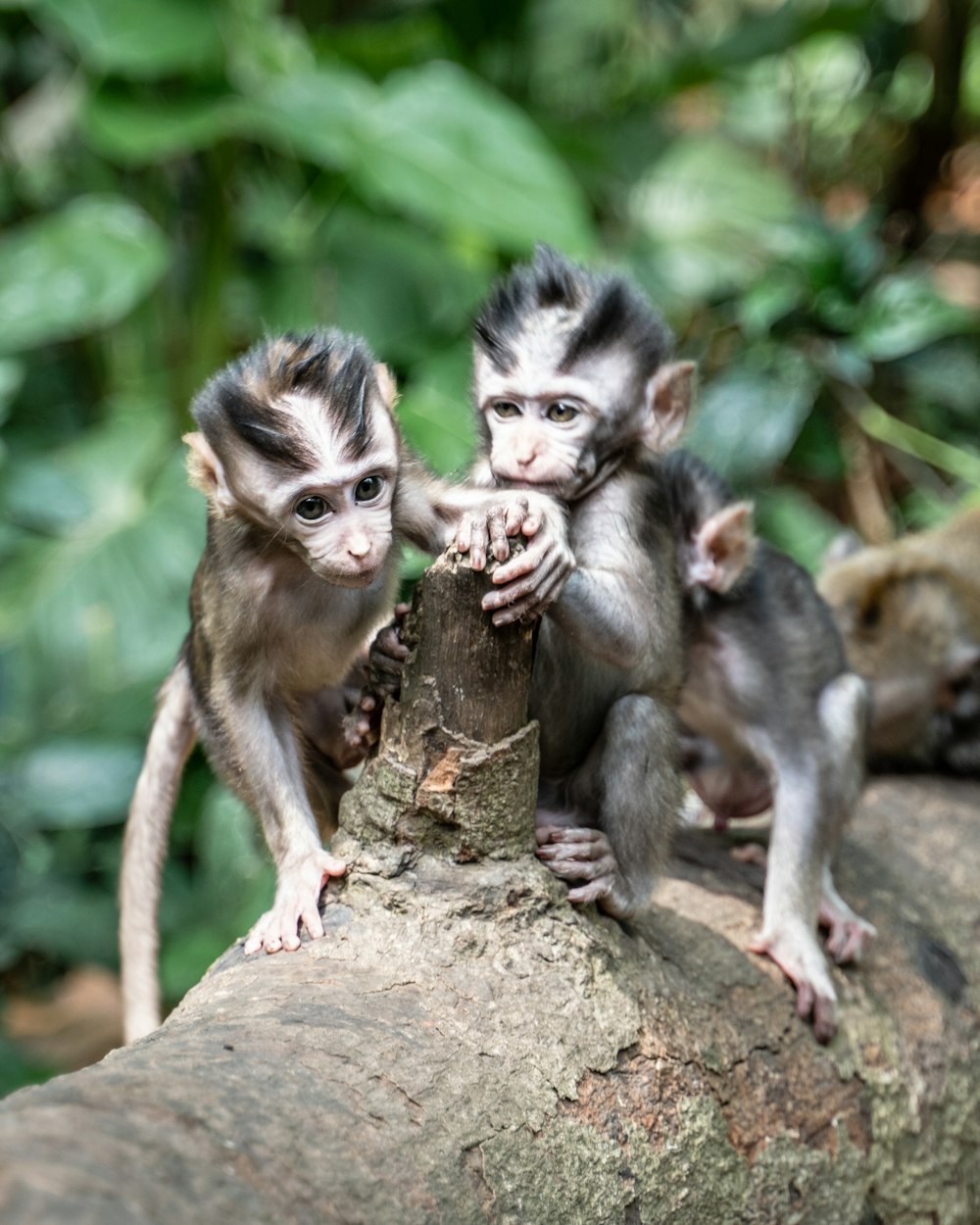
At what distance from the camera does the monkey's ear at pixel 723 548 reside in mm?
3395

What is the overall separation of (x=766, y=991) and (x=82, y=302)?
155 inches

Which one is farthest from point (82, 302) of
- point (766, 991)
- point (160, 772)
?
point (766, 991)

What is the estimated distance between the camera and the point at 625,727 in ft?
8.95

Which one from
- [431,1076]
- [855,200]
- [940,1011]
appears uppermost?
[855,200]

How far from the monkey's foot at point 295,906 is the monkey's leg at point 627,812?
44 cm

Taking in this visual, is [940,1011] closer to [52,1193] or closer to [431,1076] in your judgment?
[431,1076]

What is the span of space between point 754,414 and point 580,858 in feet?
13.3

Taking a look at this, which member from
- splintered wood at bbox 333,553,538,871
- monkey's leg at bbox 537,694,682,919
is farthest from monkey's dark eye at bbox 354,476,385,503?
monkey's leg at bbox 537,694,682,919

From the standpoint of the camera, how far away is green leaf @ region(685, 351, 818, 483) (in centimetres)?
609

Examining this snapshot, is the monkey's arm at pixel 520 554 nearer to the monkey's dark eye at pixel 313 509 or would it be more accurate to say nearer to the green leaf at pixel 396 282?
the monkey's dark eye at pixel 313 509

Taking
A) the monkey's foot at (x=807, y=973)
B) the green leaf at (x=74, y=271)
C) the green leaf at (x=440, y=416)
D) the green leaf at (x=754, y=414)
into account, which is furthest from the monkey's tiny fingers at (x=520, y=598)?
the green leaf at (x=754, y=414)

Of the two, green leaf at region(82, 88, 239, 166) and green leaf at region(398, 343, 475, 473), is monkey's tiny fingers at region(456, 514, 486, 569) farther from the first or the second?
green leaf at region(82, 88, 239, 166)

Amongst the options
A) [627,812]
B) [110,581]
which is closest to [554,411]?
[627,812]

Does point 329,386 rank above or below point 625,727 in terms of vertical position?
above
